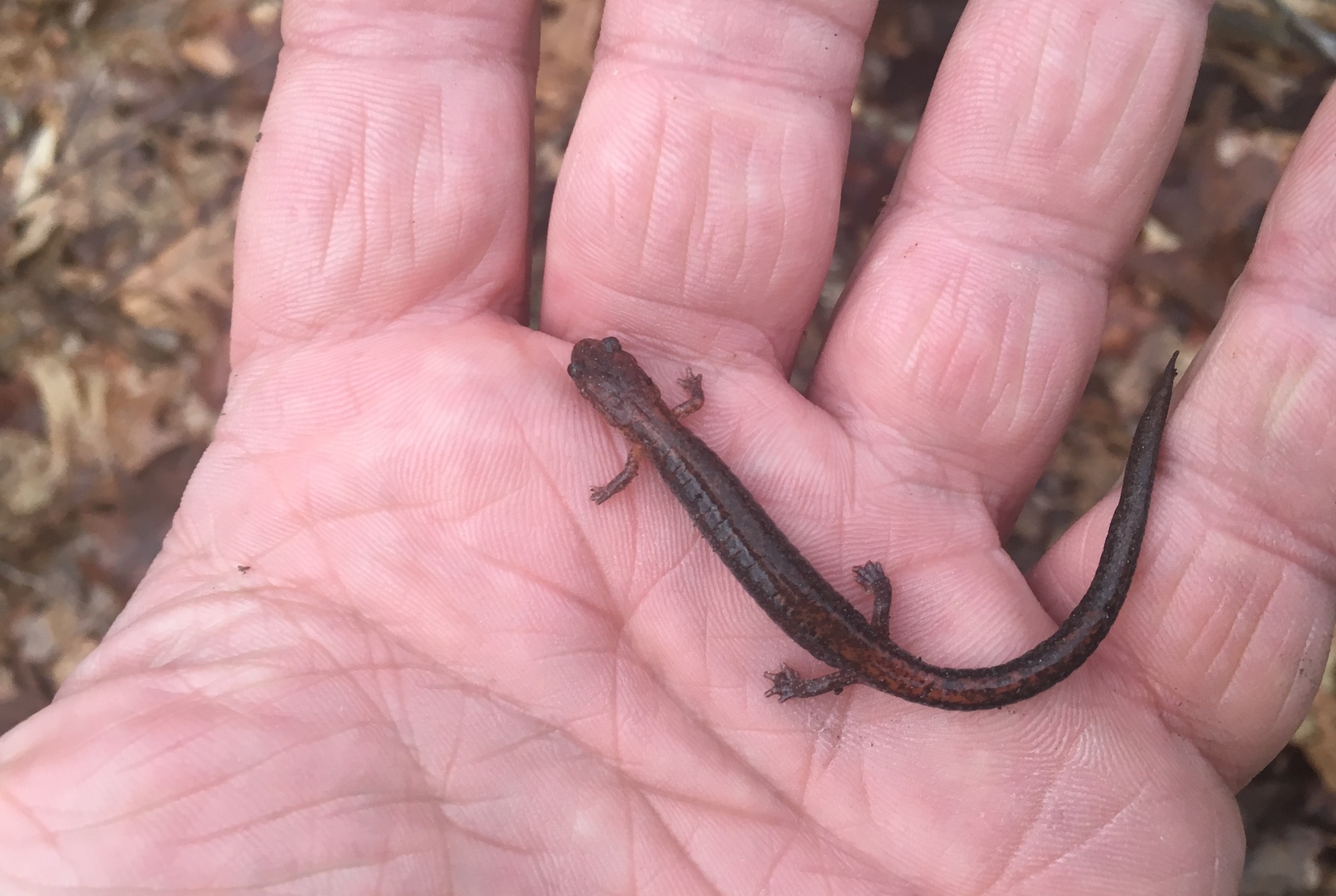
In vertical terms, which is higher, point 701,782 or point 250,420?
point 250,420

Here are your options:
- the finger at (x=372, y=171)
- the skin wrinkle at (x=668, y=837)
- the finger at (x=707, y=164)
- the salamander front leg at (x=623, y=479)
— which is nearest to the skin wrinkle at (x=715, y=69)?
the finger at (x=707, y=164)

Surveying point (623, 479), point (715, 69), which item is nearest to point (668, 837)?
point (623, 479)

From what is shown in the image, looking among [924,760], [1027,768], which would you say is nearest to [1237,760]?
[1027,768]

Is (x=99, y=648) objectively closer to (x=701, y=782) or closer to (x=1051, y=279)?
(x=701, y=782)

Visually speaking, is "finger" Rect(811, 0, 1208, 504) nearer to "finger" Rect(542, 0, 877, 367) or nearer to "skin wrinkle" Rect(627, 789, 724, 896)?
"finger" Rect(542, 0, 877, 367)

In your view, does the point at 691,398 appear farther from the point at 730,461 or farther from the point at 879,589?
the point at 879,589

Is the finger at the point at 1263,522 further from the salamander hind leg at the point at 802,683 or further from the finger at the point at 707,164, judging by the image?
the finger at the point at 707,164

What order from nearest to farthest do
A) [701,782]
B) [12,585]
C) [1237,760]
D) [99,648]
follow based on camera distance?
[99,648] → [701,782] → [1237,760] → [12,585]
